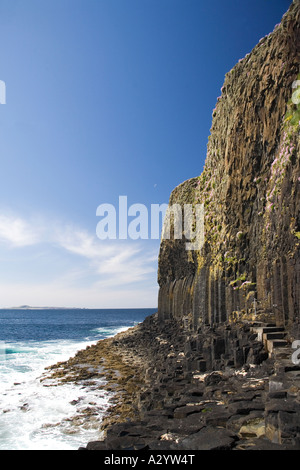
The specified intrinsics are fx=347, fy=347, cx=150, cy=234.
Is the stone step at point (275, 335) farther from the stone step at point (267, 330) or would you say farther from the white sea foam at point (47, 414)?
the white sea foam at point (47, 414)

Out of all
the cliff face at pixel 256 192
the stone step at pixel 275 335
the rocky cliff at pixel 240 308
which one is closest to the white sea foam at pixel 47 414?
the rocky cliff at pixel 240 308

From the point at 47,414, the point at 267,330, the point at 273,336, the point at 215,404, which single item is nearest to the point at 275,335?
the point at 273,336

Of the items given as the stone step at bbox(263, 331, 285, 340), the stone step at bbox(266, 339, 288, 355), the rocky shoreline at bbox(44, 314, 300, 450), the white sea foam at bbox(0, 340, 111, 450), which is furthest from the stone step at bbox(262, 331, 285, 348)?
the white sea foam at bbox(0, 340, 111, 450)

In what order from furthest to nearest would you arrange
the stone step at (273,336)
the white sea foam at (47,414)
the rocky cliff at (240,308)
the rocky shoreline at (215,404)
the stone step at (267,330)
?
the stone step at (267,330)
the stone step at (273,336)
the white sea foam at (47,414)
the rocky cliff at (240,308)
the rocky shoreline at (215,404)

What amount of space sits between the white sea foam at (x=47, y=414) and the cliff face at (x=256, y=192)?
8235mm

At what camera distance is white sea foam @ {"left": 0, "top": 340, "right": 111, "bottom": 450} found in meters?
11.5

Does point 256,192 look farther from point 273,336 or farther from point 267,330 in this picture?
point 273,336

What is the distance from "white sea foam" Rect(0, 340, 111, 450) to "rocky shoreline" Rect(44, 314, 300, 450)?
77 centimetres

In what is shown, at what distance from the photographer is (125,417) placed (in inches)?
493

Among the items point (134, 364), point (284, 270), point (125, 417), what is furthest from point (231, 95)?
point (125, 417)

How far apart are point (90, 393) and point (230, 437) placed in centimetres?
1310

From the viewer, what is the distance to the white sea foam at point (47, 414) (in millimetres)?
11484

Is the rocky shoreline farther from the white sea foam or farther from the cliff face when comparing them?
the cliff face
